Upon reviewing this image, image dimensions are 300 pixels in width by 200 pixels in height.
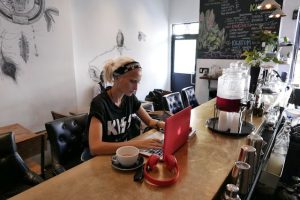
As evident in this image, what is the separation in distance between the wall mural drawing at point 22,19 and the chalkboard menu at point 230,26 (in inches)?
134

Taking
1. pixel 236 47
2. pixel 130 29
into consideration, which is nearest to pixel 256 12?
pixel 236 47

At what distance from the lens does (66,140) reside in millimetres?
1629

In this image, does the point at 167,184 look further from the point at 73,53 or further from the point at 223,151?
the point at 73,53

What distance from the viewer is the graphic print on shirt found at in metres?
1.48

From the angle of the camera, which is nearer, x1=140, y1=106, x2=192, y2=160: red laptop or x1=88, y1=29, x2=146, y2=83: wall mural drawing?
x1=140, y1=106, x2=192, y2=160: red laptop

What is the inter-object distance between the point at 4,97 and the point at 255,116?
2743 millimetres

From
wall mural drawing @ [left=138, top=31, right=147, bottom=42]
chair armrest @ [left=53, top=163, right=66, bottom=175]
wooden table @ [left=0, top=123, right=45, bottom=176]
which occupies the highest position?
wall mural drawing @ [left=138, top=31, right=147, bottom=42]

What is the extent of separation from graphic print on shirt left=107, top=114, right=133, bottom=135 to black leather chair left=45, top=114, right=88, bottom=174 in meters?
0.37

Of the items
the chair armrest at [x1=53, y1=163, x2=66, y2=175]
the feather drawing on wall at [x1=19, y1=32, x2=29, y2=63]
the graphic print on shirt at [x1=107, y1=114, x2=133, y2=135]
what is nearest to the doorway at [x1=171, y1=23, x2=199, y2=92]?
the feather drawing on wall at [x1=19, y1=32, x2=29, y2=63]

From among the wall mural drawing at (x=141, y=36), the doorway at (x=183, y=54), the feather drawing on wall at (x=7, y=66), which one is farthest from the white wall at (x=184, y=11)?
the feather drawing on wall at (x=7, y=66)

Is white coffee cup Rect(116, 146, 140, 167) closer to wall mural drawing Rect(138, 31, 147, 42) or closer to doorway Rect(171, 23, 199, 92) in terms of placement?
wall mural drawing Rect(138, 31, 147, 42)

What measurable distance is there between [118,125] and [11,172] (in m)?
0.78

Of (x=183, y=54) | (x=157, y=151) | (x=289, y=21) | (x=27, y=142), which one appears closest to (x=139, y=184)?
(x=157, y=151)

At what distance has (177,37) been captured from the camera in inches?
220
